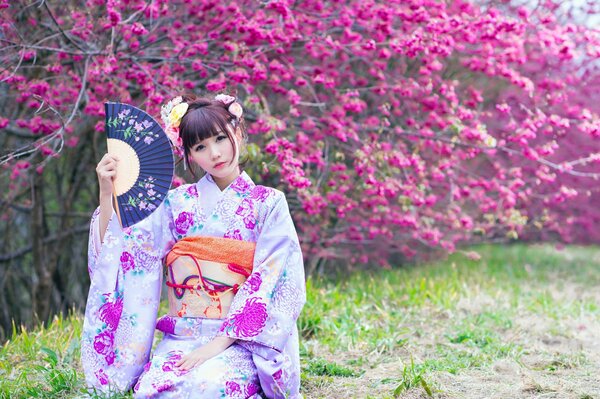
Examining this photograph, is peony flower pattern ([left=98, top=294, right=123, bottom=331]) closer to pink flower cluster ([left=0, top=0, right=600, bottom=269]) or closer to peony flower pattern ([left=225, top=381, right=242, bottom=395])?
pink flower cluster ([left=0, top=0, right=600, bottom=269])

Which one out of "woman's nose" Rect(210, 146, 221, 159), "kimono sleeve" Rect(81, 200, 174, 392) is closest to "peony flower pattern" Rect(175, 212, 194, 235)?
"kimono sleeve" Rect(81, 200, 174, 392)

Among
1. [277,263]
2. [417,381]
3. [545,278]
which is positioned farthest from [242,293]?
[545,278]

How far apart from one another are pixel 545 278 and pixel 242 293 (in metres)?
4.84

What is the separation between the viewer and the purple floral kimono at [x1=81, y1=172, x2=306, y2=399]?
2986mm

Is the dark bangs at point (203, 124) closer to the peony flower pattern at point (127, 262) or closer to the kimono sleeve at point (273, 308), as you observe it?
the kimono sleeve at point (273, 308)

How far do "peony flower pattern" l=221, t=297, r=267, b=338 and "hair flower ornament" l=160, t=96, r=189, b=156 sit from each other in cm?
71

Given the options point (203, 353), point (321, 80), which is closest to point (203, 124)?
point (203, 353)

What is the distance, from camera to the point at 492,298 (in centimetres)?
566

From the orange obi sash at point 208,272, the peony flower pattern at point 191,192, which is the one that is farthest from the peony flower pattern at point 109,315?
the peony flower pattern at point 191,192

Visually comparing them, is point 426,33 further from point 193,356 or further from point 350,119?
point 193,356

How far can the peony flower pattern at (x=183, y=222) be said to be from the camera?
3145 millimetres

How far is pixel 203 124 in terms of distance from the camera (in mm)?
3107

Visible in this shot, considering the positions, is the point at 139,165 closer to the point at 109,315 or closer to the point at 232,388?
the point at 109,315

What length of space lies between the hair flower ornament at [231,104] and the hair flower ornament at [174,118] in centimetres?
15
